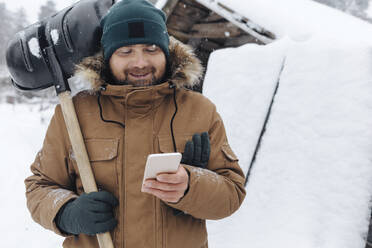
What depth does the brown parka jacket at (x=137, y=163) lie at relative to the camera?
114 cm

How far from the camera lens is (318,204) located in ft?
7.22

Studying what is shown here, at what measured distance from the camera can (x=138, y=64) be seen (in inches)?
49.1

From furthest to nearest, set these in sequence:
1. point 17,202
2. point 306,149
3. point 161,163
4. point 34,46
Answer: point 17,202
point 306,149
point 34,46
point 161,163

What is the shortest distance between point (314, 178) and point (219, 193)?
154 centimetres

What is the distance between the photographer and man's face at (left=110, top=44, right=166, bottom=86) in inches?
49.9

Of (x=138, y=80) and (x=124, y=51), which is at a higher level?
(x=124, y=51)

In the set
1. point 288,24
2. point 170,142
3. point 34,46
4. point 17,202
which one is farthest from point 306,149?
point 17,202

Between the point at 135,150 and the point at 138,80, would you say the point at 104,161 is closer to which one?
the point at 135,150

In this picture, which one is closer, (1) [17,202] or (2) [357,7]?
(1) [17,202]

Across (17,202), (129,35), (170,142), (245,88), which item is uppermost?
(245,88)

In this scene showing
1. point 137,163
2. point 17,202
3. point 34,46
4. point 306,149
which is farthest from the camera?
point 17,202

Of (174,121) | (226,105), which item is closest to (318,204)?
(226,105)

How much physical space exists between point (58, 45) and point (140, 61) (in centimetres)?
56

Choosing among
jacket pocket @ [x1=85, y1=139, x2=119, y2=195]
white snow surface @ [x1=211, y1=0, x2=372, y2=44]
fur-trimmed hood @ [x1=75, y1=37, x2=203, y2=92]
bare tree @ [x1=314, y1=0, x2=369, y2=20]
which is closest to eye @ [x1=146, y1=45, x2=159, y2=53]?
fur-trimmed hood @ [x1=75, y1=37, x2=203, y2=92]
